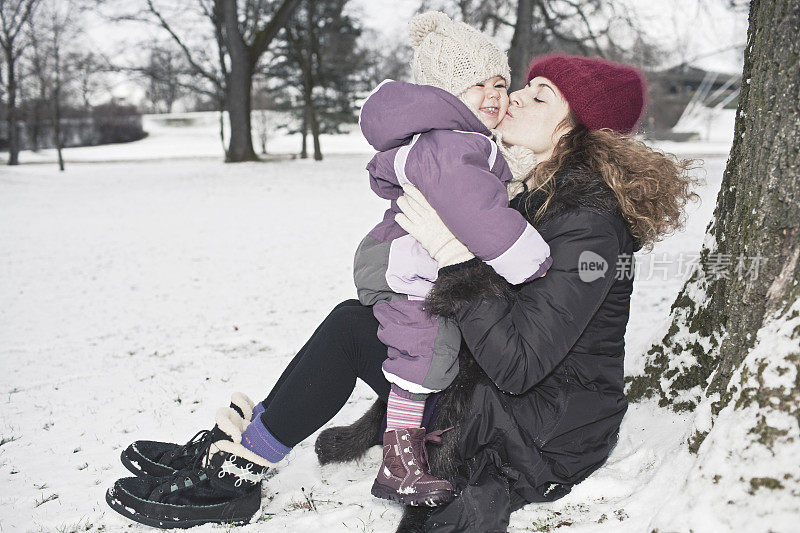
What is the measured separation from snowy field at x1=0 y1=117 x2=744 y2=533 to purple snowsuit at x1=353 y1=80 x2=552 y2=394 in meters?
0.63

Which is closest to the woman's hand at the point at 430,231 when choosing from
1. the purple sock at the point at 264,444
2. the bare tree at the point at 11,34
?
the purple sock at the point at 264,444

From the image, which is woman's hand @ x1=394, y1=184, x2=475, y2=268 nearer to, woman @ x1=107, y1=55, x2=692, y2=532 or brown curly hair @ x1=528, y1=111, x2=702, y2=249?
woman @ x1=107, y1=55, x2=692, y2=532

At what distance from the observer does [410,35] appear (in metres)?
2.74

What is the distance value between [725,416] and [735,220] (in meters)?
0.78

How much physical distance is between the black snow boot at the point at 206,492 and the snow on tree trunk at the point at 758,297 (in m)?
1.45

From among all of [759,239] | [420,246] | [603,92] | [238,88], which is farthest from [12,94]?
[759,239]

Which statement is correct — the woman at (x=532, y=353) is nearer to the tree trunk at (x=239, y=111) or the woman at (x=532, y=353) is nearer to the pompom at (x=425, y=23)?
the pompom at (x=425, y=23)

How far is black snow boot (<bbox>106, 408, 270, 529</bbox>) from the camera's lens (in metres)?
2.11

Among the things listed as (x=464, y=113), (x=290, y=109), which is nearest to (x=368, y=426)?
(x=464, y=113)

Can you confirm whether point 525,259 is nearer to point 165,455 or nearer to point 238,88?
point 165,455

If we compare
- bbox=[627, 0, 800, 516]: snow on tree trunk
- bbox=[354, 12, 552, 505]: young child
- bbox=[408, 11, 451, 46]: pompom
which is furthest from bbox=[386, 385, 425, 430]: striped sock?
bbox=[408, 11, 451, 46]: pompom

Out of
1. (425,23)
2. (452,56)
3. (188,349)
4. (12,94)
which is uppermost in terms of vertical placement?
(12,94)

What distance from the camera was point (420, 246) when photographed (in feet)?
7.14

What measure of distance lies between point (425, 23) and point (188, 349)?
9.90 ft
